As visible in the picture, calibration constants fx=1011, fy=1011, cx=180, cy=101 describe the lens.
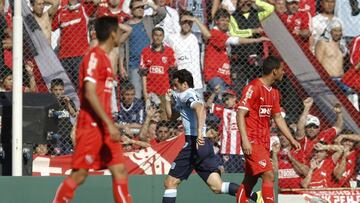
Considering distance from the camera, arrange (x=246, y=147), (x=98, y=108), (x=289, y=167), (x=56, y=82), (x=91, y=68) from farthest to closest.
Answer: (x=289, y=167)
(x=56, y=82)
(x=246, y=147)
(x=91, y=68)
(x=98, y=108)

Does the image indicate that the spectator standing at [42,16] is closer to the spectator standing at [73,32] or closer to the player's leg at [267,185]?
the spectator standing at [73,32]

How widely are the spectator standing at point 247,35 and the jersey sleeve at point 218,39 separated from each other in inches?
5.3

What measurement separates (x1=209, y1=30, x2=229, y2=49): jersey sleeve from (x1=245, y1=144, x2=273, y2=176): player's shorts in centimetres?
389

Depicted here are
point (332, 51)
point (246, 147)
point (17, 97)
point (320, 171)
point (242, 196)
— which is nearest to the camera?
point (246, 147)

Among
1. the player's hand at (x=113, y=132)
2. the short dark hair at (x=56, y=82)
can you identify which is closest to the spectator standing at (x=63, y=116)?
the short dark hair at (x=56, y=82)

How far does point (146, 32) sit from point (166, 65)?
58 centimetres

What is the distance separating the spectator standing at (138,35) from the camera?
48.8 ft

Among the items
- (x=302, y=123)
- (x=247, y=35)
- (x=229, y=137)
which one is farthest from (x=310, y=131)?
(x=247, y=35)

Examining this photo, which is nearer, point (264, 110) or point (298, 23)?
point (264, 110)

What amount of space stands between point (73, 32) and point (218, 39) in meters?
2.20

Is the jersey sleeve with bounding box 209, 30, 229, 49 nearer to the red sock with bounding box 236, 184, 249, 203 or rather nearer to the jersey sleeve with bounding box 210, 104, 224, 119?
the jersey sleeve with bounding box 210, 104, 224, 119

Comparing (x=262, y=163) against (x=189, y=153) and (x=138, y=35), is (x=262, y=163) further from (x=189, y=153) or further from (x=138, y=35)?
(x=138, y=35)

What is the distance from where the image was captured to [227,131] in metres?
14.6

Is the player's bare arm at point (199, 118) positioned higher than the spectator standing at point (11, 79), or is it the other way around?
the spectator standing at point (11, 79)
